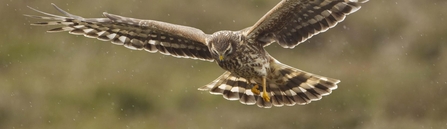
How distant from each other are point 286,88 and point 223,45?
4.93 ft

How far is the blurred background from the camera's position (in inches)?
630

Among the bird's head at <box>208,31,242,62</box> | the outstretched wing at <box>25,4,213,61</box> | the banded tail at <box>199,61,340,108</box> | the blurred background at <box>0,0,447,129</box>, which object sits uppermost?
the bird's head at <box>208,31,242,62</box>

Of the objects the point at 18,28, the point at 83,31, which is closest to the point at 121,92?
the point at 18,28

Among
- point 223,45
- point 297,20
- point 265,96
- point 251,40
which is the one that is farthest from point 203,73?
point 223,45

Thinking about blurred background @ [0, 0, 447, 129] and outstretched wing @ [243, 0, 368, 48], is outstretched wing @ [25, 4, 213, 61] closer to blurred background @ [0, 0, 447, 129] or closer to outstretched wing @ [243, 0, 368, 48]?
outstretched wing @ [243, 0, 368, 48]

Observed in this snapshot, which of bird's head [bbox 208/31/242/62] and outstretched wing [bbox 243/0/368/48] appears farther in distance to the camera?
bird's head [bbox 208/31/242/62]

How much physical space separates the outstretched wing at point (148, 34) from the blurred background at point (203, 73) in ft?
13.5

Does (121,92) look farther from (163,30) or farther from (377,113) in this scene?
(163,30)

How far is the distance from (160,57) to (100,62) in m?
1.04

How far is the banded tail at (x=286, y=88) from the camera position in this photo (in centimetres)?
1148

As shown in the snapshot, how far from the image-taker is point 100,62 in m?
17.4

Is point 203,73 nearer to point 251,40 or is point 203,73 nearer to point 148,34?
point 148,34

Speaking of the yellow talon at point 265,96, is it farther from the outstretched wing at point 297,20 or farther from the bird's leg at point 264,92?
the outstretched wing at point 297,20

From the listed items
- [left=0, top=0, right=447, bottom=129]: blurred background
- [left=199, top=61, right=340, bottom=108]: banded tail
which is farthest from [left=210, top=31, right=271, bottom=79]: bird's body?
[left=0, top=0, right=447, bottom=129]: blurred background
